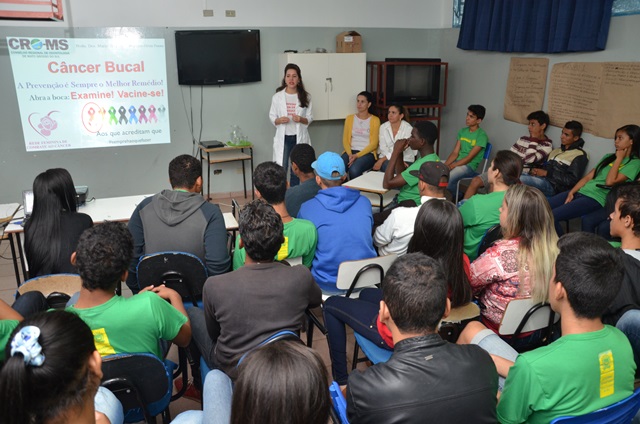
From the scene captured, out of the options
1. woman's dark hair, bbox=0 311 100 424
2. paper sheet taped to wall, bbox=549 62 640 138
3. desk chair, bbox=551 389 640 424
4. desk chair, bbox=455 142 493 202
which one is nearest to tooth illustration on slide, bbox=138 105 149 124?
desk chair, bbox=455 142 493 202

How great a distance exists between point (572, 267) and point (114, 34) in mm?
5437

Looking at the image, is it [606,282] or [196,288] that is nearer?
[606,282]

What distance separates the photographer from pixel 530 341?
228cm

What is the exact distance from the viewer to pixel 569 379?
1418mm

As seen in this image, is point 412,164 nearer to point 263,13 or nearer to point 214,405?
point 214,405

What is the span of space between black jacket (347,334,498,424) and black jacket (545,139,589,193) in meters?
3.79

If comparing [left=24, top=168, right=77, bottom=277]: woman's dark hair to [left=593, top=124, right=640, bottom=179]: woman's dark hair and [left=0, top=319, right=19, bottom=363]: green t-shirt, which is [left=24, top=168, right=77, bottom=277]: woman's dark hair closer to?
[left=0, top=319, right=19, bottom=363]: green t-shirt

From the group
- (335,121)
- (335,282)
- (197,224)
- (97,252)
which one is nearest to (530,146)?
(335,121)

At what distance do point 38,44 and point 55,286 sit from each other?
4.06 metres

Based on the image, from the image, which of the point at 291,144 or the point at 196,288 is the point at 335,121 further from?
the point at 196,288

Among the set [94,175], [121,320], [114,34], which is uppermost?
[114,34]

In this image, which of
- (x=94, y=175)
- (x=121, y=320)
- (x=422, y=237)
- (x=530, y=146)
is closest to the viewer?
(x=121, y=320)

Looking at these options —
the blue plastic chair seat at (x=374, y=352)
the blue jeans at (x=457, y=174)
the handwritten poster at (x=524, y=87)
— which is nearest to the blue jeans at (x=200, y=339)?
the blue plastic chair seat at (x=374, y=352)

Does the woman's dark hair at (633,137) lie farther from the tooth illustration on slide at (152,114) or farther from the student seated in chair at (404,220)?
the tooth illustration on slide at (152,114)
